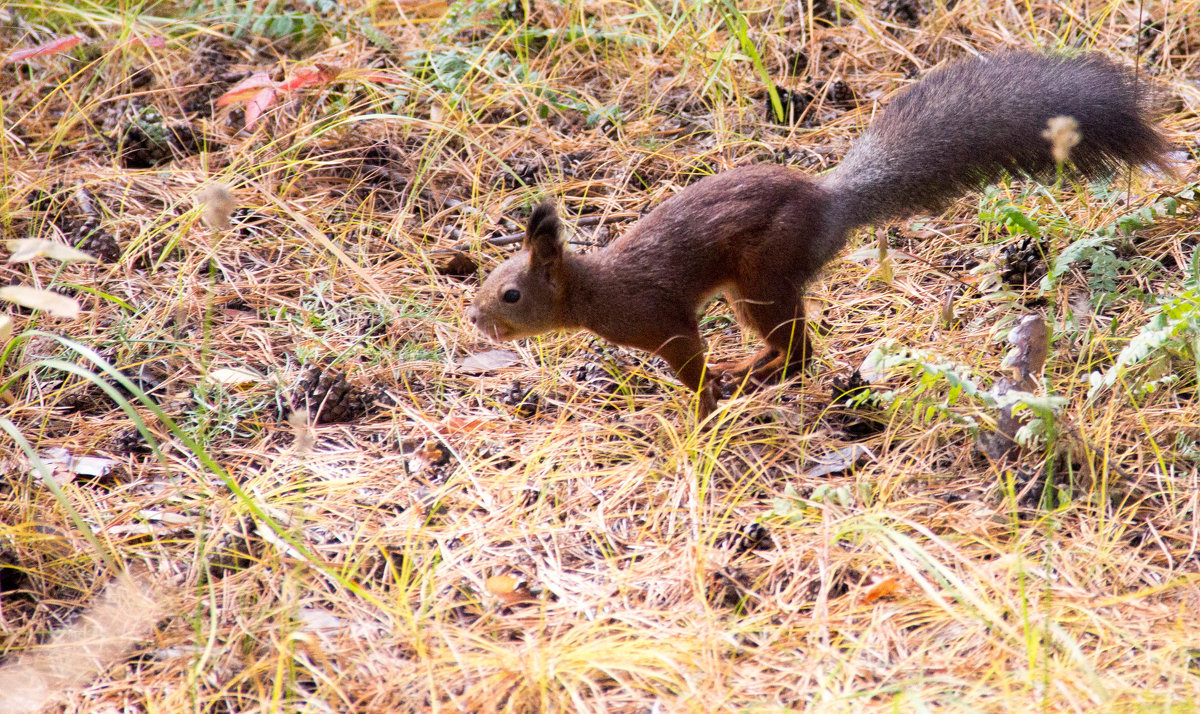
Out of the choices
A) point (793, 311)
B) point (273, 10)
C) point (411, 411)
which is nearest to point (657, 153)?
point (793, 311)

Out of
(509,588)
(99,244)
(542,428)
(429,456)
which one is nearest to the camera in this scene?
(509,588)

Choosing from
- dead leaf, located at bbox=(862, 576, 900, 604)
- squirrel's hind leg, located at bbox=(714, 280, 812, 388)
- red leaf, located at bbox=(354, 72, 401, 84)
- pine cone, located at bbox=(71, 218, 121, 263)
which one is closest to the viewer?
dead leaf, located at bbox=(862, 576, 900, 604)

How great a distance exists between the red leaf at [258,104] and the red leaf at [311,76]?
6cm

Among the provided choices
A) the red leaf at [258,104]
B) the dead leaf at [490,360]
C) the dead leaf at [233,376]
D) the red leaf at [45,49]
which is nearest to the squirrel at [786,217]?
the dead leaf at [490,360]

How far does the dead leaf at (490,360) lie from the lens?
353cm

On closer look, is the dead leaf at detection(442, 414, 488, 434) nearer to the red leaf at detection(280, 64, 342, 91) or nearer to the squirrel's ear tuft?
the squirrel's ear tuft

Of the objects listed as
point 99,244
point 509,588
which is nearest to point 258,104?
point 99,244

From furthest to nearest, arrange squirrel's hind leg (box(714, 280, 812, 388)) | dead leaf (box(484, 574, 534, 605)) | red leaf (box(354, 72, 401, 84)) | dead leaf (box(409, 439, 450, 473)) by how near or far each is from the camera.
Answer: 1. red leaf (box(354, 72, 401, 84))
2. squirrel's hind leg (box(714, 280, 812, 388))
3. dead leaf (box(409, 439, 450, 473))
4. dead leaf (box(484, 574, 534, 605))

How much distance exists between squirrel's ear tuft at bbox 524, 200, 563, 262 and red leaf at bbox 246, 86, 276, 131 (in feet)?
4.81

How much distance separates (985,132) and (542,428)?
64.7 inches

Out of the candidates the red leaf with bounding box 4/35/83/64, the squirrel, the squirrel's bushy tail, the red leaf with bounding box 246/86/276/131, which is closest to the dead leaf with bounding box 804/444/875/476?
the squirrel

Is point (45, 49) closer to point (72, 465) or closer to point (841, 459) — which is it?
point (72, 465)

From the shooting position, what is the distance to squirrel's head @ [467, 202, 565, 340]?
3.35 m

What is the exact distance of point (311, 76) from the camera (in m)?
4.27
